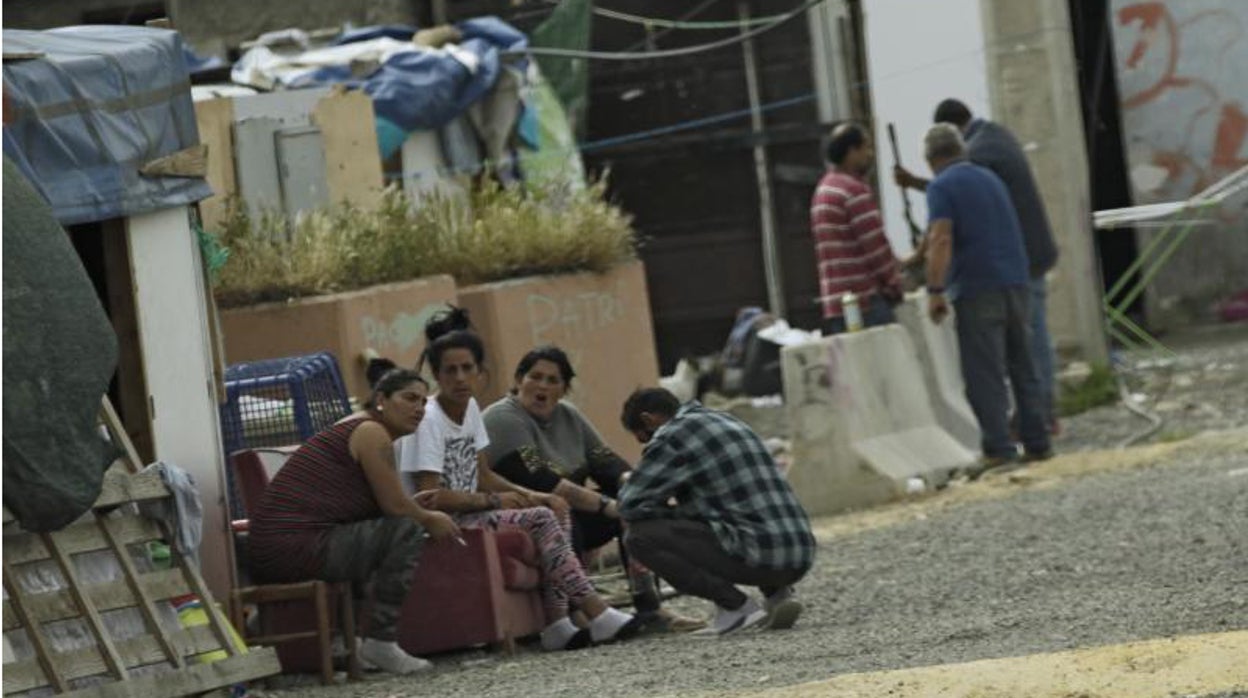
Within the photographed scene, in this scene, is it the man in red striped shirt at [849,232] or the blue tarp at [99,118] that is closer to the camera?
the blue tarp at [99,118]

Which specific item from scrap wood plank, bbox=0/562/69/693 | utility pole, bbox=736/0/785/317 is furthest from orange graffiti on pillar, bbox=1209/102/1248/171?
scrap wood plank, bbox=0/562/69/693

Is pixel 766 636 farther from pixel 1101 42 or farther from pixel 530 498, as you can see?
pixel 1101 42

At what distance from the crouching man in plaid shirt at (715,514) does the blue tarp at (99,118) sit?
2.14 metres

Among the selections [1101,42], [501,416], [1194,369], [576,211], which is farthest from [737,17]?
[501,416]

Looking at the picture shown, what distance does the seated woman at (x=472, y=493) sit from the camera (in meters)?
12.7

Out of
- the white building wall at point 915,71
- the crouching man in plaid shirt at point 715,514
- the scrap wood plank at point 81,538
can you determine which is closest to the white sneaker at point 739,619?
the crouching man in plaid shirt at point 715,514

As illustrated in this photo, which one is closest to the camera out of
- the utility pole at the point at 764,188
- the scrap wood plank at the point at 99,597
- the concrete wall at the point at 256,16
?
the scrap wood plank at the point at 99,597

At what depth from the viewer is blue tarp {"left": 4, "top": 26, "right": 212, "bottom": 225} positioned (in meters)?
12.1

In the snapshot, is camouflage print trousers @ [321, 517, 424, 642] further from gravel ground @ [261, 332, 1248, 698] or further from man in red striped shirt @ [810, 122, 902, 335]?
man in red striped shirt @ [810, 122, 902, 335]

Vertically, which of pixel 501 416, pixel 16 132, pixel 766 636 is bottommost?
pixel 766 636

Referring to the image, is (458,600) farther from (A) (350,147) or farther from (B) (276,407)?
(A) (350,147)

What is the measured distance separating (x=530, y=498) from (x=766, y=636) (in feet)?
4.42

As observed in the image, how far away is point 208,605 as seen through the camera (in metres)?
11.5

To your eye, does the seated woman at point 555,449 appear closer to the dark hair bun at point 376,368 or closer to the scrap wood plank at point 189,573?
the dark hair bun at point 376,368
